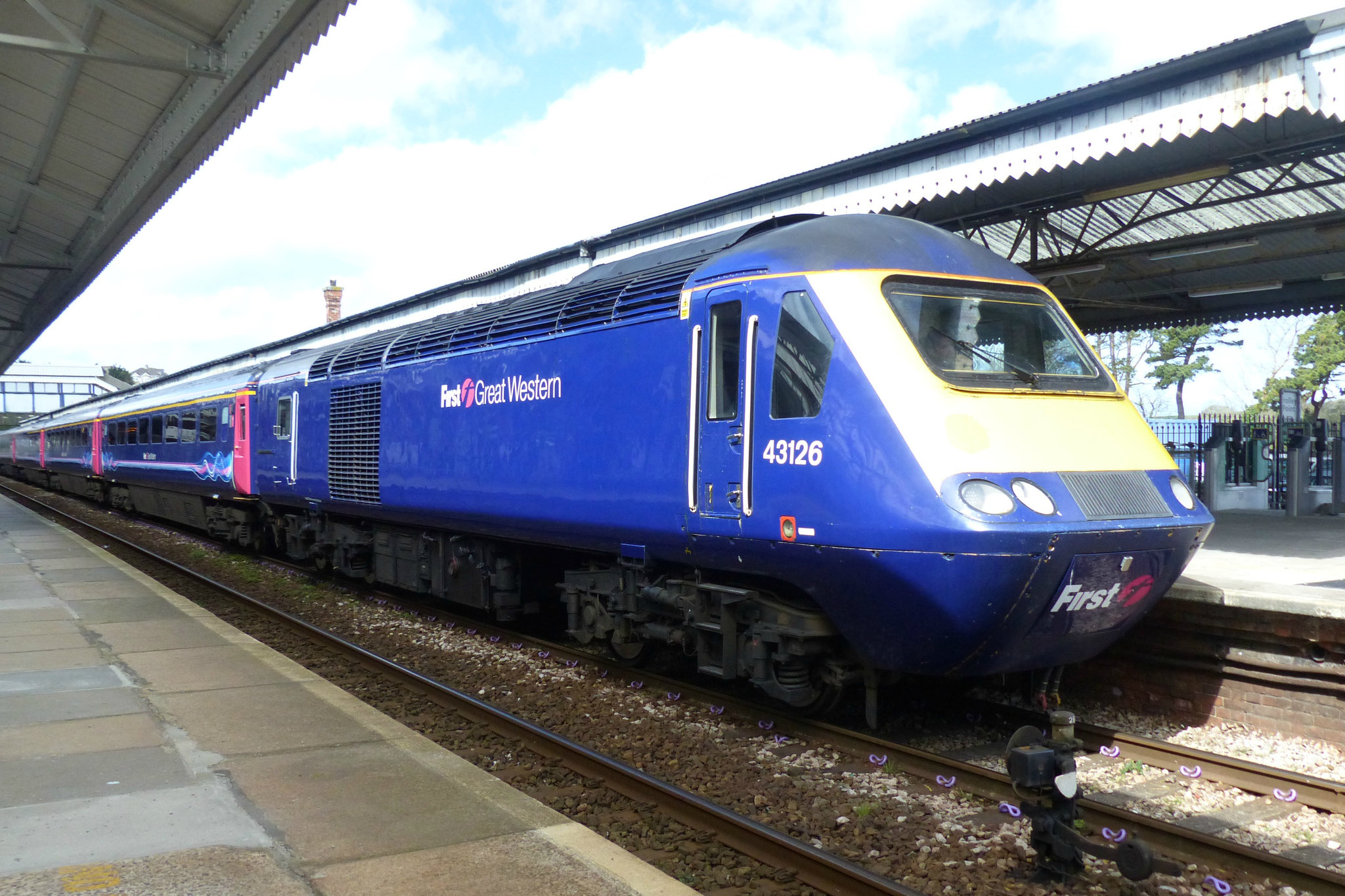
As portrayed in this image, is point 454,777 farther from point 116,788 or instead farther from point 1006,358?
point 1006,358

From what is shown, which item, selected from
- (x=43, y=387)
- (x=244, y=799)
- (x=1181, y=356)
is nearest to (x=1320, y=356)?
(x=1181, y=356)

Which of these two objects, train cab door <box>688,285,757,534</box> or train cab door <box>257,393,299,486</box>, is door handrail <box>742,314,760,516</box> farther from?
train cab door <box>257,393,299,486</box>

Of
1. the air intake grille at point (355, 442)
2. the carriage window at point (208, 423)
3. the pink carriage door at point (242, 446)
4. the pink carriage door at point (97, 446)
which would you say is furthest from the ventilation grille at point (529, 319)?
the pink carriage door at point (97, 446)

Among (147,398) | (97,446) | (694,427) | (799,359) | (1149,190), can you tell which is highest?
(1149,190)

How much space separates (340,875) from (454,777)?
4.35 ft

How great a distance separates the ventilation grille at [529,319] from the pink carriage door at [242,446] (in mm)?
3178

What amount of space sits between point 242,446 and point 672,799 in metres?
12.0

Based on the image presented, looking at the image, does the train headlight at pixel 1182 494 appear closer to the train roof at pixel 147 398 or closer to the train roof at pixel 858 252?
the train roof at pixel 858 252

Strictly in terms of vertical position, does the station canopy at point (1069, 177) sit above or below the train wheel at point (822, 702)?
above

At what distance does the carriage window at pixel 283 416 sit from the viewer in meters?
13.7

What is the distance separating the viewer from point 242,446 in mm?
15234

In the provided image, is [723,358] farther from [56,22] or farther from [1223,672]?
[56,22]

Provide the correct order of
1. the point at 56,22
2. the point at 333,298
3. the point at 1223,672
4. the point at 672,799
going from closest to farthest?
the point at 672,799
the point at 1223,672
the point at 56,22
the point at 333,298

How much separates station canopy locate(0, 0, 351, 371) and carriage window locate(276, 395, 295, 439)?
3117mm
